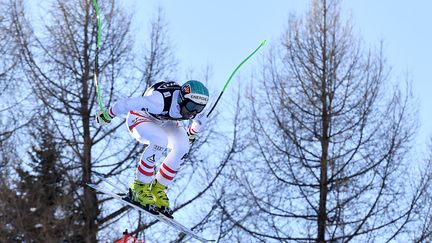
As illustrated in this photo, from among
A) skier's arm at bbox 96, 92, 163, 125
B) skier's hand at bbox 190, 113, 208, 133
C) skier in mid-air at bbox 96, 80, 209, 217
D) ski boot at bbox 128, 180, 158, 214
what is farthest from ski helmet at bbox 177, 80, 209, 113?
ski boot at bbox 128, 180, 158, 214

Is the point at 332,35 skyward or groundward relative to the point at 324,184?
skyward

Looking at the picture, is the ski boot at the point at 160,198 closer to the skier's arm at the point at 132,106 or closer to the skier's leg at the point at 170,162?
the skier's leg at the point at 170,162

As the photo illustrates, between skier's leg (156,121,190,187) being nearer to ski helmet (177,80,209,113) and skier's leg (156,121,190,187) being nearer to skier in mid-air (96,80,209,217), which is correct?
skier in mid-air (96,80,209,217)

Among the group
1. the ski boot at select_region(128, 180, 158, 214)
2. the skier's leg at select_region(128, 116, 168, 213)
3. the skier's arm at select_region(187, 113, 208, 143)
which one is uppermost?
the skier's arm at select_region(187, 113, 208, 143)

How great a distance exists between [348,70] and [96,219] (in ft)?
17.0

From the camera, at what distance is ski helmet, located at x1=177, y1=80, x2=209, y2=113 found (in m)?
12.1

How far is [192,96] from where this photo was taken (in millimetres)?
12133

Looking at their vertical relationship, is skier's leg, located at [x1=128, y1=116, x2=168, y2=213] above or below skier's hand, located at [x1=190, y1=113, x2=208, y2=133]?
below

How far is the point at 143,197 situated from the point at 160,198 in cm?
25

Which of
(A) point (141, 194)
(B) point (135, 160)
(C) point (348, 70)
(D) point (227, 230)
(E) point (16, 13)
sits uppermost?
(E) point (16, 13)

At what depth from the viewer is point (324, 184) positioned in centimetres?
1914

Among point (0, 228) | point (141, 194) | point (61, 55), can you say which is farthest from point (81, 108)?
point (141, 194)

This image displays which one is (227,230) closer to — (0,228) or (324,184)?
(324,184)

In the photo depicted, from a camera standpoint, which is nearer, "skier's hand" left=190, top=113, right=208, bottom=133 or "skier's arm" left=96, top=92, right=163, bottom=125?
"skier's arm" left=96, top=92, right=163, bottom=125
